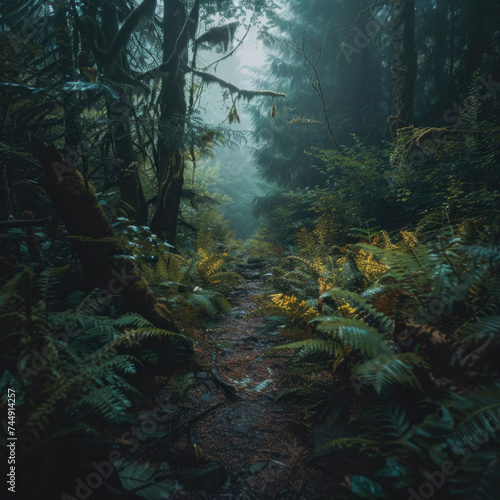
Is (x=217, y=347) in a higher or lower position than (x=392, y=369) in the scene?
higher

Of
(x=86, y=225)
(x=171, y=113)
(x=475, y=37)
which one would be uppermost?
(x=475, y=37)

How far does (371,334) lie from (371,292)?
89 cm

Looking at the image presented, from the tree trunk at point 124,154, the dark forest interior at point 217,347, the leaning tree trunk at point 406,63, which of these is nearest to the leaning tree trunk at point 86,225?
the dark forest interior at point 217,347

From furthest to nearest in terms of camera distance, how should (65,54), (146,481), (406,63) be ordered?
(406,63) → (65,54) → (146,481)

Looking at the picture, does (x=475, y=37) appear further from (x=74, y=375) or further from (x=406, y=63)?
(x=74, y=375)

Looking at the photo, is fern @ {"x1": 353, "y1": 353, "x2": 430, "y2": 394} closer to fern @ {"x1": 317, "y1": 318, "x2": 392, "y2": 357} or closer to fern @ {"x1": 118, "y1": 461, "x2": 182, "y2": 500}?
fern @ {"x1": 317, "y1": 318, "x2": 392, "y2": 357}

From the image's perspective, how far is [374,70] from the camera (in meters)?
10.8

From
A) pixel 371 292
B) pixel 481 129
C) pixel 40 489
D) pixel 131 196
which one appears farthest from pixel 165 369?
pixel 481 129

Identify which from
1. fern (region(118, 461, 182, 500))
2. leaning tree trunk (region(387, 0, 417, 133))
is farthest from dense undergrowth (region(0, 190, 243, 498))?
leaning tree trunk (region(387, 0, 417, 133))
